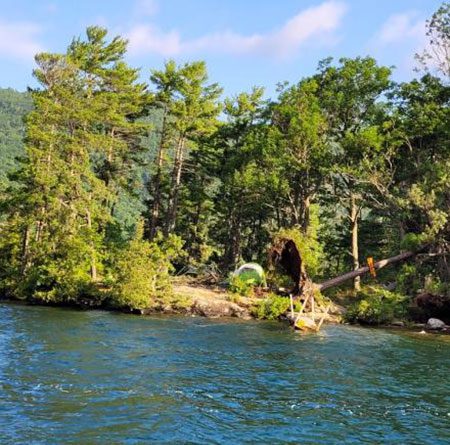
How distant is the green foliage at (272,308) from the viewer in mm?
33406

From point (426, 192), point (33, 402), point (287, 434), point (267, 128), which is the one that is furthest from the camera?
point (267, 128)

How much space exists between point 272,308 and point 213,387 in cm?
1835

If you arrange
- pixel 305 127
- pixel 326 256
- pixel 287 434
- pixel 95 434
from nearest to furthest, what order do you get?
pixel 95 434
pixel 287 434
pixel 305 127
pixel 326 256

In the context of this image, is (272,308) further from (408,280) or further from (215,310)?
(408,280)

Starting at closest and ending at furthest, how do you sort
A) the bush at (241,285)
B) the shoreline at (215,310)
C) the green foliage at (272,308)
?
the shoreline at (215,310)
the green foliage at (272,308)
the bush at (241,285)

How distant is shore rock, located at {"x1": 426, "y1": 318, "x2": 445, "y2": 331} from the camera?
104ft

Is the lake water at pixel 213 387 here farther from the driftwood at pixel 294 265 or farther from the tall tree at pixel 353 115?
the tall tree at pixel 353 115

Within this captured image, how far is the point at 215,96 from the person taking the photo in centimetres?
5066

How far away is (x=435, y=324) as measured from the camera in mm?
32125

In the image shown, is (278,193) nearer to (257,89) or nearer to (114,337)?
(257,89)

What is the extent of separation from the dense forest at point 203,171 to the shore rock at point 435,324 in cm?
186

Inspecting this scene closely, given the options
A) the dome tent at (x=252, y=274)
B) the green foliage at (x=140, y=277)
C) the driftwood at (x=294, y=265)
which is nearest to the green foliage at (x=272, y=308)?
the driftwood at (x=294, y=265)

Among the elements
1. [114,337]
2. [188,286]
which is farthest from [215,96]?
[114,337]

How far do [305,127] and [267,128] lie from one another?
17.0 feet
